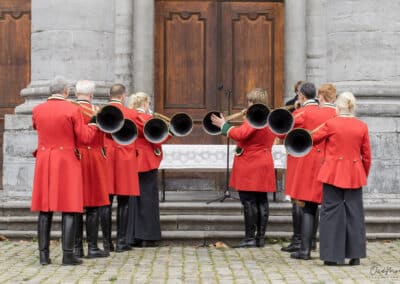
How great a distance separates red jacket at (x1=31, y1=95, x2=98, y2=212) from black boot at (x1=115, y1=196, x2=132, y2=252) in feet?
4.73

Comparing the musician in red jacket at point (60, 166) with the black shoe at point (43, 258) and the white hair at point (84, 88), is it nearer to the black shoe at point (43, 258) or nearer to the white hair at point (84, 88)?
the black shoe at point (43, 258)

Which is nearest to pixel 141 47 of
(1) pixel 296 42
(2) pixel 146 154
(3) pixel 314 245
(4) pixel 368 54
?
(1) pixel 296 42

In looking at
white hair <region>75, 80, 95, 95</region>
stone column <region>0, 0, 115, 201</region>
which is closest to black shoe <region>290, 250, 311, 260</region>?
white hair <region>75, 80, 95, 95</region>

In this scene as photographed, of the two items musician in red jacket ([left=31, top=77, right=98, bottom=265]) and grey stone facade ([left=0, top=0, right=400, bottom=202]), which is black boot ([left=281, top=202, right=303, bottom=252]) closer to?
grey stone facade ([left=0, top=0, right=400, bottom=202])

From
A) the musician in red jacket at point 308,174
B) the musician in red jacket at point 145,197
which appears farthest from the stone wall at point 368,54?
the musician in red jacket at point 145,197

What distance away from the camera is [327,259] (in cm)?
989

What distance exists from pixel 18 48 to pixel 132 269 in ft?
20.7

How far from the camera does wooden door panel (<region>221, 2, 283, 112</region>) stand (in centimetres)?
1491

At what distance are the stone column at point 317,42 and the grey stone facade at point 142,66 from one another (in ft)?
0.05

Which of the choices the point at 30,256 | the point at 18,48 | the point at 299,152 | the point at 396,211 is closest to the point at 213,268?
the point at 299,152

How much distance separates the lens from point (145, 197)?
11.8 metres

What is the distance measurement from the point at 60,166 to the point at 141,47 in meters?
4.94

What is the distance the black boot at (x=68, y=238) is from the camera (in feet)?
32.4

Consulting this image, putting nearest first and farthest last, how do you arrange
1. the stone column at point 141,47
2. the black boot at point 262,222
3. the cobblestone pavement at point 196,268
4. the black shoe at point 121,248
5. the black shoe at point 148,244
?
the cobblestone pavement at point 196,268 < the black shoe at point 121,248 < the black boot at point 262,222 < the black shoe at point 148,244 < the stone column at point 141,47
